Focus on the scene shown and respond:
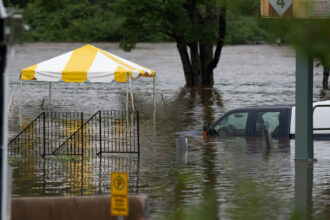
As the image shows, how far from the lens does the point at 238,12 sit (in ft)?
12.9

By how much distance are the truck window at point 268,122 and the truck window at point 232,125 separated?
356mm

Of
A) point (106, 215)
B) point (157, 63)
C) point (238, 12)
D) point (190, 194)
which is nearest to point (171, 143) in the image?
point (190, 194)

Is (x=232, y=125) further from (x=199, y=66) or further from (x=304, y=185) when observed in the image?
(x=199, y=66)

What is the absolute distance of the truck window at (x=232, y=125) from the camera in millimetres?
20344

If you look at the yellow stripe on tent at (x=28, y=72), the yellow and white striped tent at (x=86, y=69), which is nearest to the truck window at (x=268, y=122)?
the yellow and white striped tent at (x=86, y=69)

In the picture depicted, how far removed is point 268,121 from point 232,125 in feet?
3.36

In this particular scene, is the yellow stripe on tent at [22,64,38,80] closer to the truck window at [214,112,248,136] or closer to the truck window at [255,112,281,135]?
the truck window at [214,112,248,136]

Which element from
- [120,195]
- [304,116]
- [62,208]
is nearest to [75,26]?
[304,116]

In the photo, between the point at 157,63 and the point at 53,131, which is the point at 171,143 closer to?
the point at 53,131

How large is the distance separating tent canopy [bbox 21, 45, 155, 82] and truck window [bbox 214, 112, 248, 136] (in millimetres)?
6364

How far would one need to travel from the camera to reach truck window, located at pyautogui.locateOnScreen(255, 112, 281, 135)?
19844 mm

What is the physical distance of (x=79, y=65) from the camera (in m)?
27.3

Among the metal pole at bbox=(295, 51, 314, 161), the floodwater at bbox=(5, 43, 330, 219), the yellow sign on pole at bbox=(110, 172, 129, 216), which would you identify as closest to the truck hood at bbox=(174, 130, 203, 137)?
the floodwater at bbox=(5, 43, 330, 219)

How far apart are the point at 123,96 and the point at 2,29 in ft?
114
